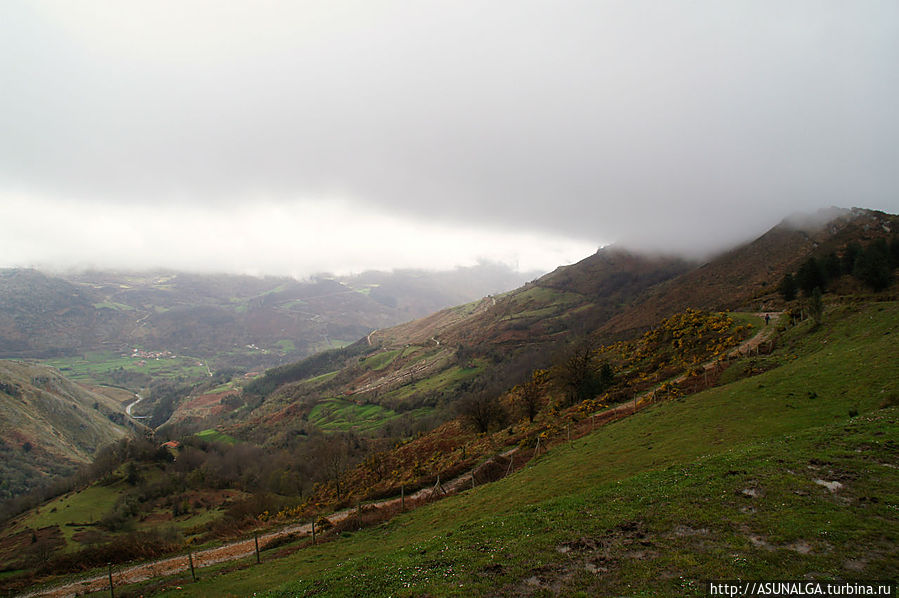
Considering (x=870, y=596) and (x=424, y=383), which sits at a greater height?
(x=870, y=596)

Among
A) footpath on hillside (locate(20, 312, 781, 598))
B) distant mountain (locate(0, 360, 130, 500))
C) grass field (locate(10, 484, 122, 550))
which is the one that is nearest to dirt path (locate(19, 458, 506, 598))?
footpath on hillside (locate(20, 312, 781, 598))

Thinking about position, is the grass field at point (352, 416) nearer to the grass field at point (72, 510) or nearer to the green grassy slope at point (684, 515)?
the grass field at point (72, 510)

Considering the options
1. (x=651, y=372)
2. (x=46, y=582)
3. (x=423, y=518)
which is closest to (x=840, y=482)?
(x=423, y=518)

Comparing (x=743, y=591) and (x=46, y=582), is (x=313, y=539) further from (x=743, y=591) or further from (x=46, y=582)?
(x=743, y=591)

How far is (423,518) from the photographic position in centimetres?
3195

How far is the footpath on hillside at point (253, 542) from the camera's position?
31816 millimetres

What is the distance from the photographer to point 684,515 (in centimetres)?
1661

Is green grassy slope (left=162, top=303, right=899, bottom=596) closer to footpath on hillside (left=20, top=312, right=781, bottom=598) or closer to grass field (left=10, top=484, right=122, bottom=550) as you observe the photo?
footpath on hillside (left=20, top=312, right=781, bottom=598)

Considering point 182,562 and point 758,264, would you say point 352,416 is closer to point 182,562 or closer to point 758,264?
point 182,562

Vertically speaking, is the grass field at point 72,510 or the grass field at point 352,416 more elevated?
the grass field at point 72,510

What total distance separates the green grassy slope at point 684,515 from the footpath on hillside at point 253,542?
26.7ft

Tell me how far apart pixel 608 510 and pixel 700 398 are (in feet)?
89.8

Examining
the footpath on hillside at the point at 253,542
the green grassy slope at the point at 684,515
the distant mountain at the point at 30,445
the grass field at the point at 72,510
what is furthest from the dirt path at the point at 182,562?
the distant mountain at the point at 30,445

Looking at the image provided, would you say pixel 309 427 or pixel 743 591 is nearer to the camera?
pixel 743 591
